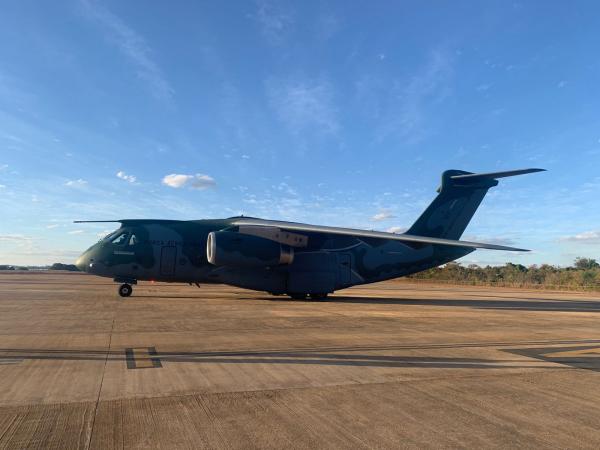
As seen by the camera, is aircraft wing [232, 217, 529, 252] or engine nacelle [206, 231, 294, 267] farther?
engine nacelle [206, 231, 294, 267]

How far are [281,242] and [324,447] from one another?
47.9 feet

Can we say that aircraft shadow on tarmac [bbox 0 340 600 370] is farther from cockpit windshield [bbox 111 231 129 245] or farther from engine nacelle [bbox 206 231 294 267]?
cockpit windshield [bbox 111 231 129 245]

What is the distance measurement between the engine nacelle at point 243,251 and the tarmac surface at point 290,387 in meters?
7.13

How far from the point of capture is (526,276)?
208 ft

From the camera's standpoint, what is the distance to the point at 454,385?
17.5 feet

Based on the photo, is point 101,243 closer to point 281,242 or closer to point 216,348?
point 281,242

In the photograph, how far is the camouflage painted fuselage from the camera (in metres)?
17.4

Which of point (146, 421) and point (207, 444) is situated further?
point (146, 421)

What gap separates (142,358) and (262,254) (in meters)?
11.1

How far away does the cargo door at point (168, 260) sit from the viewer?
1761cm

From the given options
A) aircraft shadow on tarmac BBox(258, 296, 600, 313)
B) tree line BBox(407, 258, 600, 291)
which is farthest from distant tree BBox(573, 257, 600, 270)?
aircraft shadow on tarmac BBox(258, 296, 600, 313)

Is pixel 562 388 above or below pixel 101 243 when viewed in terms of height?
below

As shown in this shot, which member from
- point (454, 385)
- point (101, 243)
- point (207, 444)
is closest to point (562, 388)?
point (454, 385)

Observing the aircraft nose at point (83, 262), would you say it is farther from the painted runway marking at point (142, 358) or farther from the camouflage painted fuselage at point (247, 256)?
the painted runway marking at point (142, 358)
